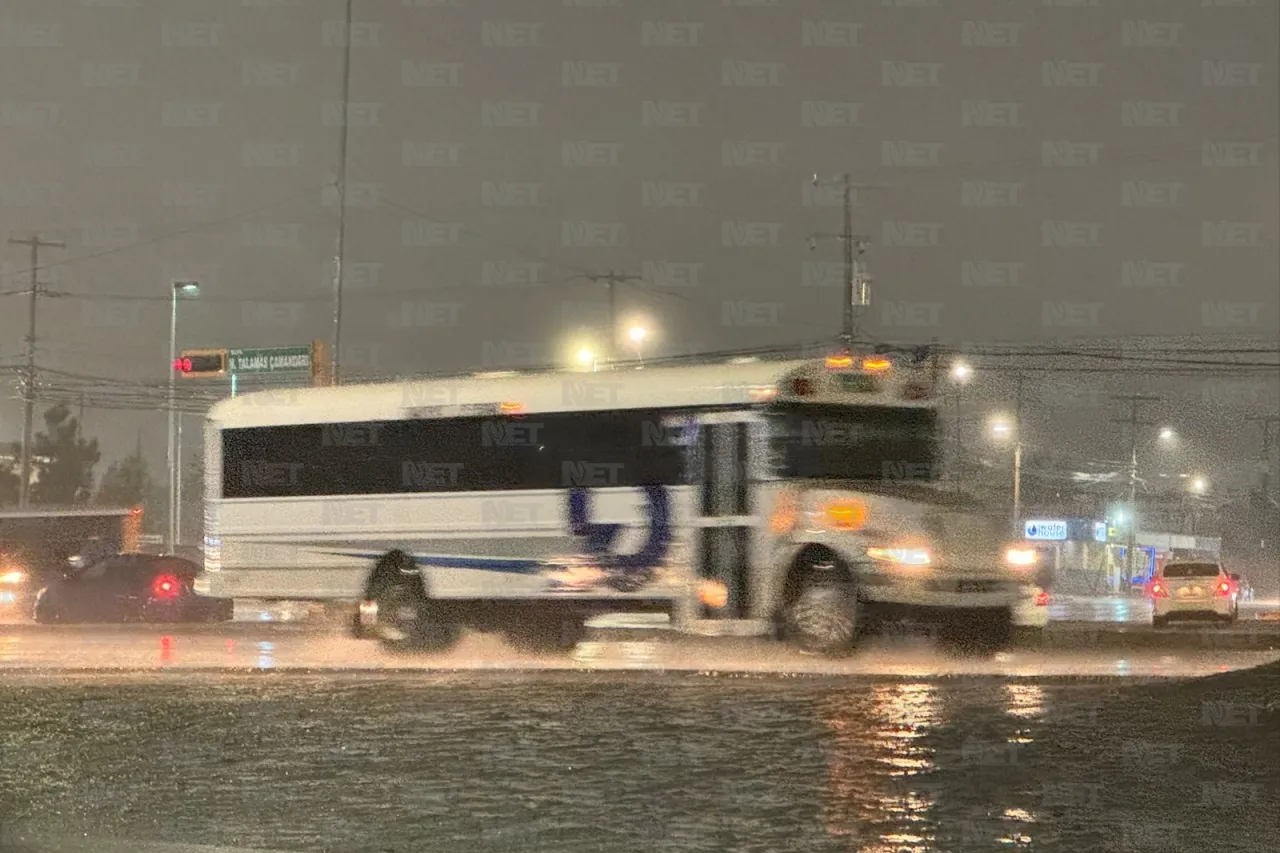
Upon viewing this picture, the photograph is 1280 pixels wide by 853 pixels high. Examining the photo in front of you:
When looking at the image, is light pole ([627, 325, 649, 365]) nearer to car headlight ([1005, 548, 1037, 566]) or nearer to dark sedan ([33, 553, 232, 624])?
dark sedan ([33, 553, 232, 624])

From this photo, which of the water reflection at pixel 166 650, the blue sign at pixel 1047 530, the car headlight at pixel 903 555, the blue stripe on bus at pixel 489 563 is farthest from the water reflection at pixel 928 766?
the blue sign at pixel 1047 530

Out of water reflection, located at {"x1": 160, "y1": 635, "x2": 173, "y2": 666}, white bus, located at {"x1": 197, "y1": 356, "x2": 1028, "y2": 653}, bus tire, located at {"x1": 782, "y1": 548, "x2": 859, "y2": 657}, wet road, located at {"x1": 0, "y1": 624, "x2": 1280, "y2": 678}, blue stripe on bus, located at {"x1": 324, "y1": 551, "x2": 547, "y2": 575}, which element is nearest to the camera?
wet road, located at {"x1": 0, "y1": 624, "x2": 1280, "y2": 678}

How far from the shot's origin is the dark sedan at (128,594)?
32.6m

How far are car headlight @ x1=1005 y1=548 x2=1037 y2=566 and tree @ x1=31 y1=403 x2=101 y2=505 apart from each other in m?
107

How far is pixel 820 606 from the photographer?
19.1 meters

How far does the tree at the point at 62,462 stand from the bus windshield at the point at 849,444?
107005 millimetres

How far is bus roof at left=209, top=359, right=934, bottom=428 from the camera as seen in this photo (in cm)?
1980

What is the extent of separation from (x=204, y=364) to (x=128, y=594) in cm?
990

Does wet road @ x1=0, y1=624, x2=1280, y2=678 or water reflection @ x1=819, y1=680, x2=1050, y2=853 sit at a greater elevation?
water reflection @ x1=819, y1=680, x2=1050, y2=853

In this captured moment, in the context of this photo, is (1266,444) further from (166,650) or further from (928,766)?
(928,766)

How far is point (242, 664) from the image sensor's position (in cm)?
1889

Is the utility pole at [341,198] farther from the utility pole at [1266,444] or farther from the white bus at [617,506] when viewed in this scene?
the utility pole at [1266,444]

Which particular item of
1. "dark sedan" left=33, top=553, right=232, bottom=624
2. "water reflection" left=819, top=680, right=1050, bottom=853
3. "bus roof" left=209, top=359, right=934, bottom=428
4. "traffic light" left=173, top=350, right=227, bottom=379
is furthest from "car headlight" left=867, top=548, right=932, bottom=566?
"traffic light" left=173, top=350, right=227, bottom=379

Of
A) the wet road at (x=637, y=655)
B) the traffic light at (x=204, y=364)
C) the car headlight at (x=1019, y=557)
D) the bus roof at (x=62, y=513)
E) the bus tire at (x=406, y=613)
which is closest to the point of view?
the wet road at (x=637, y=655)
